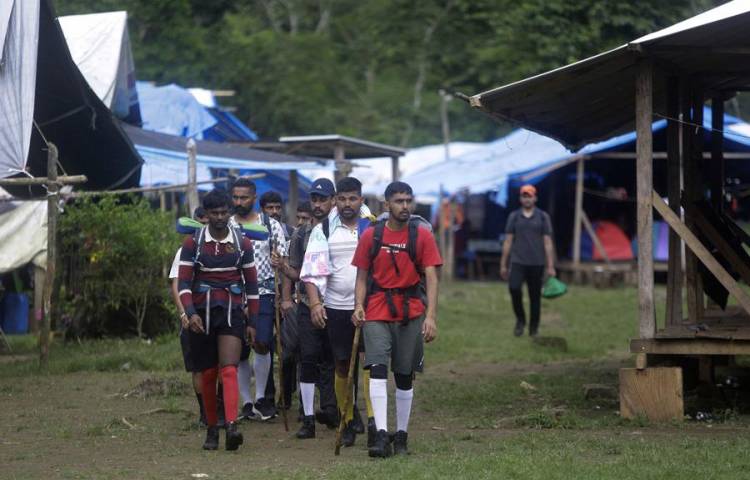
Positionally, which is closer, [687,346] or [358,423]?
[358,423]

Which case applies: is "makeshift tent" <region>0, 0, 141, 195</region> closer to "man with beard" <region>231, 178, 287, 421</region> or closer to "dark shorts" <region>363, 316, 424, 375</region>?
"man with beard" <region>231, 178, 287, 421</region>

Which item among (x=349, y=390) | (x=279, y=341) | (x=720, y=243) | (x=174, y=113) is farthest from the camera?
(x=174, y=113)

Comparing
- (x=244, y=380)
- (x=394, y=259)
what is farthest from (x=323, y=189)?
(x=244, y=380)

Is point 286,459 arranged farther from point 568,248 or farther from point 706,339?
point 568,248

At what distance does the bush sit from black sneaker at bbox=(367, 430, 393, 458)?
24.2 ft

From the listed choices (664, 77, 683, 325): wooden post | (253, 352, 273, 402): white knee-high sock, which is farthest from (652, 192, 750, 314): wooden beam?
(253, 352, 273, 402): white knee-high sock

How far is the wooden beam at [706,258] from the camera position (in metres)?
10.1

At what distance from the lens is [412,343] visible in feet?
28.1

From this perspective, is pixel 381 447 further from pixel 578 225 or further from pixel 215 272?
pixel 578 225

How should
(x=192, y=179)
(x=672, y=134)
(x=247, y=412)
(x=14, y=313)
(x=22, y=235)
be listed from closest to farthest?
(x=247, y=412) < (x=672, y=134) < (x=192, y=179) < (x=22, y=235) < (x=14, y=313)

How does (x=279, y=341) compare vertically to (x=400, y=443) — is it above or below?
above

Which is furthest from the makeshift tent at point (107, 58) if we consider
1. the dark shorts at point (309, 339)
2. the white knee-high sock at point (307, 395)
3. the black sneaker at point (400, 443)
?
the black sneaker at point (400, 443)

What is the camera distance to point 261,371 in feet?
34.6

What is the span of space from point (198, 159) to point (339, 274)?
8.10m
